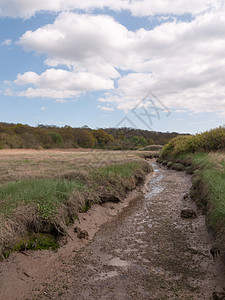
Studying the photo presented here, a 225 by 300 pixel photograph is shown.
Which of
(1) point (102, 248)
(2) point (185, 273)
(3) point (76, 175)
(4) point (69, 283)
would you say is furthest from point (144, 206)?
(4) point (69, 283)

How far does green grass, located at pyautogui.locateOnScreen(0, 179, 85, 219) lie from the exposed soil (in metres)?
0.73

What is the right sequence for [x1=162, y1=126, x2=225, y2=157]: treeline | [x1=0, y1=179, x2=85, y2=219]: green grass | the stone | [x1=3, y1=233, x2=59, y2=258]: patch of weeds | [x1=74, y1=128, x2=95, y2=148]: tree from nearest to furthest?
[x1=3, y1=233, x2=59, y2=258]: patch of weeds, [x1=0, y1=179, x2=85, y2=219]: green grass, the stone, [x1=162, y1=126, x2=225, y2=157]: treeline, [x1=74, y1=128, x2=95, y2=148]: tree

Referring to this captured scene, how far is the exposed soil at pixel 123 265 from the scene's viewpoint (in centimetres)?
354

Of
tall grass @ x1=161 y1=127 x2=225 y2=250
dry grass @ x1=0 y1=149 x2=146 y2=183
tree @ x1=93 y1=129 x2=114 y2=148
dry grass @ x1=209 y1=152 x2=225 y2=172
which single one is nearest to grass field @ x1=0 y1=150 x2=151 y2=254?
dry grass @ x1=0 y1=149 x2=146 y2=183

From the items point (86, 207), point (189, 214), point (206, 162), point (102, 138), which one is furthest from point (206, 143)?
point (102, 138)

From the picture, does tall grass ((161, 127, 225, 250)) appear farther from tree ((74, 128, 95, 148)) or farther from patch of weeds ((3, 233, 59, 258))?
tree ((74, 128, 95, 148))

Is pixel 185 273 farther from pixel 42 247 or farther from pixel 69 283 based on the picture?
pixel 42 247

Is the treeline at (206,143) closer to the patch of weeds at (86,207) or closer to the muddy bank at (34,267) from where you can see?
the patch of weeds at (86,207)

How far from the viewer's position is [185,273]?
13.2 feet

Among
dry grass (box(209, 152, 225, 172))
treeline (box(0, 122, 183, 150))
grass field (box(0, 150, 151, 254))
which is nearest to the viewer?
grass field (box(0, 150, 151, 254))

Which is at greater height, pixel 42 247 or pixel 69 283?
pixel 42 247

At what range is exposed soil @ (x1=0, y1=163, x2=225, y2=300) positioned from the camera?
3.54 m

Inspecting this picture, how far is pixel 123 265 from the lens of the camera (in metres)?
4.36

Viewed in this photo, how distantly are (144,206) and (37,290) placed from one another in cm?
499
